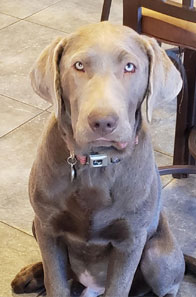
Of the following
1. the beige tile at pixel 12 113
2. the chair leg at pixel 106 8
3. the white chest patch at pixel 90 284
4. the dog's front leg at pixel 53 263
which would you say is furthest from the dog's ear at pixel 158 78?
the chair leg at pixel 106 8

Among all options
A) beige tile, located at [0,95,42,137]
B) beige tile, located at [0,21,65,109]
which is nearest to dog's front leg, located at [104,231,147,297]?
beige tile, located at [0,95,42,137]

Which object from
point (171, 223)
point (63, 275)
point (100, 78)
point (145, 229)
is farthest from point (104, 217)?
point (171, 223)

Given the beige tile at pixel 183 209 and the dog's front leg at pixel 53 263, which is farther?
the beige tile at pixel 183 209

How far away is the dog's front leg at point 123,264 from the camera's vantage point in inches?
69.6

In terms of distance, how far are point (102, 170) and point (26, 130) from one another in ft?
4.22

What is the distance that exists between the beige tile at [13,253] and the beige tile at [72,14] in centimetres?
181

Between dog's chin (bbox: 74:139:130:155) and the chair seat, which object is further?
the chair seat

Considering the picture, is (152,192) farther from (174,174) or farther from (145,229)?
(174,174)

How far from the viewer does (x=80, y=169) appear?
168 cm

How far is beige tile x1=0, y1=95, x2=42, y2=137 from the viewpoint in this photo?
295cm

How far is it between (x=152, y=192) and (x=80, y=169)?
0.22 metres

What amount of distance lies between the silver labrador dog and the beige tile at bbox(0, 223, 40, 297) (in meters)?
0.08

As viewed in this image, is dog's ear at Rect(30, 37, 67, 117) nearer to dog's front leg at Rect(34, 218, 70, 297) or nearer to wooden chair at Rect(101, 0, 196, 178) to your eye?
dog's front leg at Rect(34, 218, 70, 297)

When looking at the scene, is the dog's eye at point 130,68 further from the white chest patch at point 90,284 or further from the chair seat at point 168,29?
the white chest patch at point 90,284
